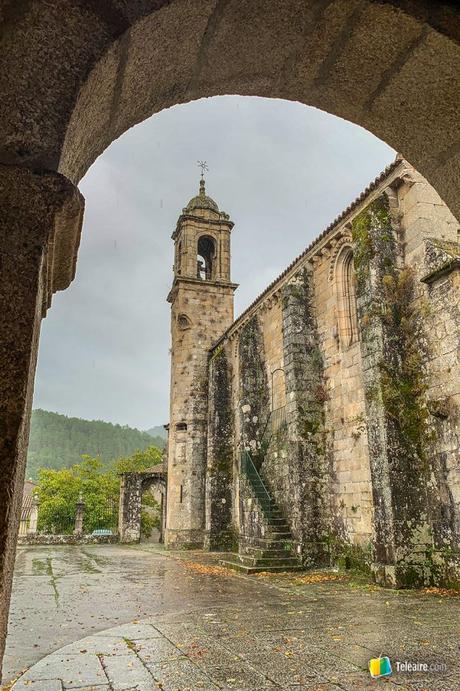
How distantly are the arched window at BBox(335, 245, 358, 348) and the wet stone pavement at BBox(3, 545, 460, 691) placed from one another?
531cm

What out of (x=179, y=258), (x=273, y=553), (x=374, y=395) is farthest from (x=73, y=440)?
(x=374, y=395)

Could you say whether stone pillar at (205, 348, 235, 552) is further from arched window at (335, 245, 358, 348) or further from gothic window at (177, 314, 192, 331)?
arched window at (335, 245, 358, 348)

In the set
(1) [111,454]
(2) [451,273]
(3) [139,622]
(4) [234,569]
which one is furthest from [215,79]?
(1) [111,454]

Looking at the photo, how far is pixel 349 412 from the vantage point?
11.1 meters

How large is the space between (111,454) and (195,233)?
287 feet

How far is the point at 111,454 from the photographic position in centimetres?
10256

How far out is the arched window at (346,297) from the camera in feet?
38.3

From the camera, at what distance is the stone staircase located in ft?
35.5

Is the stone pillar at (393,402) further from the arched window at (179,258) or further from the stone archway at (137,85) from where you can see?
the arched window at (179,258)

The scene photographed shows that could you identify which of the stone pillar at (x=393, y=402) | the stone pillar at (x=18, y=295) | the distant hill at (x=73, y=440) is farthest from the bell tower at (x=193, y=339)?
the distant hill at (x=73, y=440)

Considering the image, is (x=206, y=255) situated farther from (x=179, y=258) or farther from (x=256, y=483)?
(x=256, y=483)

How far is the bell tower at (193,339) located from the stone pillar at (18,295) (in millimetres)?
18144

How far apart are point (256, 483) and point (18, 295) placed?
43.8 ft

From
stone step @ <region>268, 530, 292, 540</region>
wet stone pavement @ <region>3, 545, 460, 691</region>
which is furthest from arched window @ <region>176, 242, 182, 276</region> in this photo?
wet stone pavement @ <region>3, 545, 460, 691</region>
